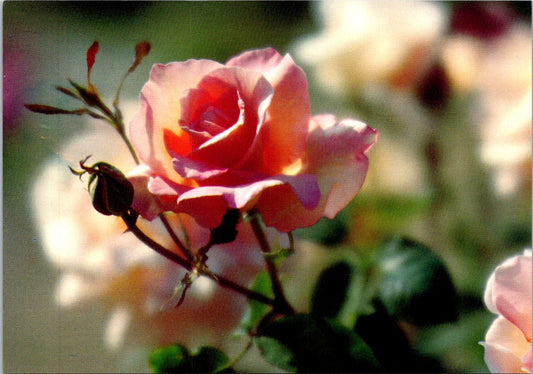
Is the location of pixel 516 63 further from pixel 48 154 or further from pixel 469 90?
pixel 48 154

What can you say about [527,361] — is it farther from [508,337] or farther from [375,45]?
[375,45]

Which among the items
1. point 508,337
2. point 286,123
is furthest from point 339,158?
point 508,337

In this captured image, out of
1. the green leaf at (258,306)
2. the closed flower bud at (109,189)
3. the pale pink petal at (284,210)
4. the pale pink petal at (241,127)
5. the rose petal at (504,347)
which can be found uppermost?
the pale pink petal at (241,127)

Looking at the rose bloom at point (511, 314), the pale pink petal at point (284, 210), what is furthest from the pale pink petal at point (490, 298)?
the pale pink petal at point (284, 210)

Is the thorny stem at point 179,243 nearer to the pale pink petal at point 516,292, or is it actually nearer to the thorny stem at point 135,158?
the thorny stem at point 135,158

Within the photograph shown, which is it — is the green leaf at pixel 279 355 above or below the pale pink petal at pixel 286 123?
below

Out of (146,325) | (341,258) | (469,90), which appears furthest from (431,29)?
(146,325)

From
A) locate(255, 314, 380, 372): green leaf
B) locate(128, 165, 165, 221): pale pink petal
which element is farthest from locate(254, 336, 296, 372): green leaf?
locate(128, 165, 165, 221): pale pink petal
